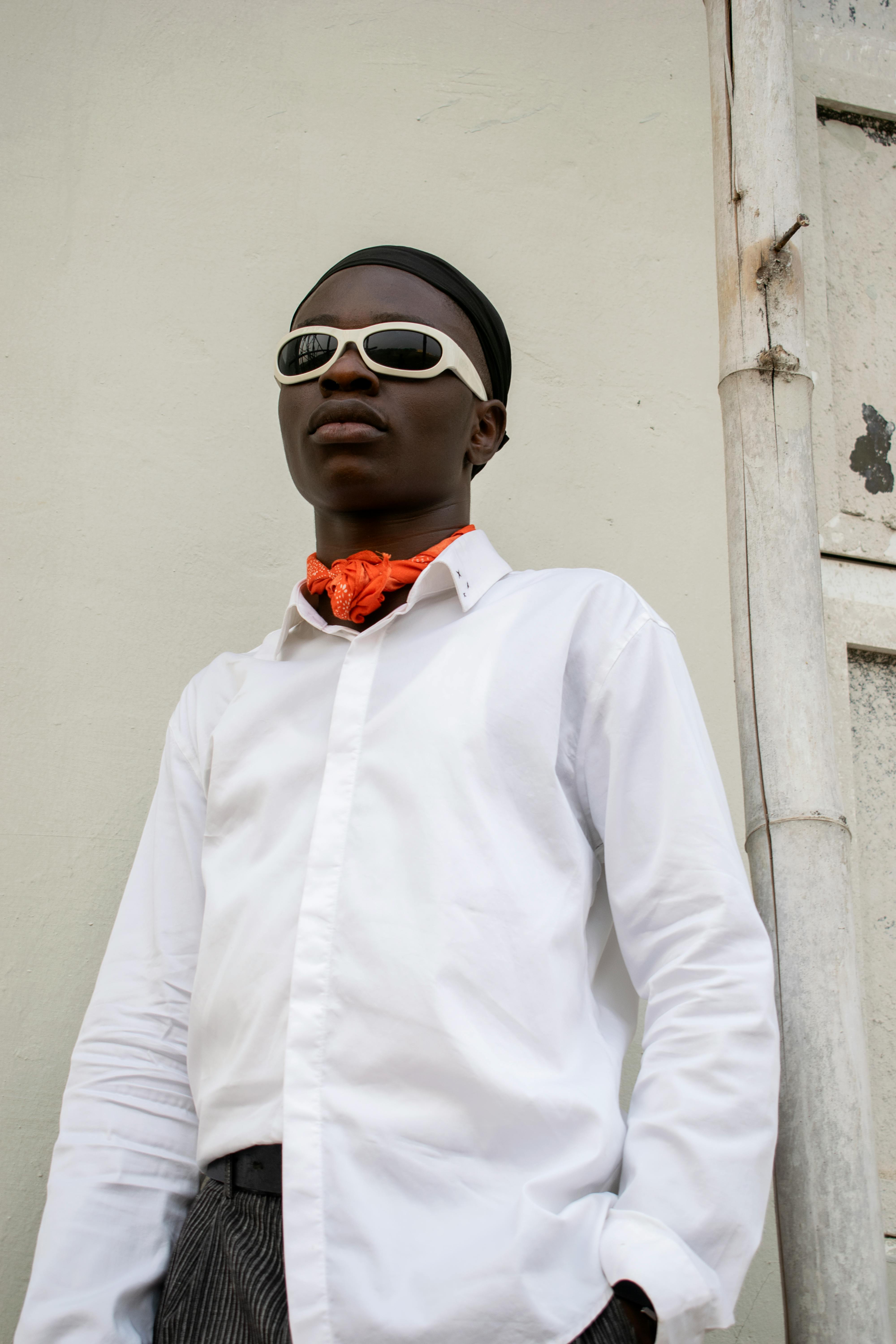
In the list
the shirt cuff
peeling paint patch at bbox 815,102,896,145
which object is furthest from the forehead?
peeling paint patch at bbox 815,102,896,145

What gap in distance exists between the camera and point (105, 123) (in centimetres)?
256

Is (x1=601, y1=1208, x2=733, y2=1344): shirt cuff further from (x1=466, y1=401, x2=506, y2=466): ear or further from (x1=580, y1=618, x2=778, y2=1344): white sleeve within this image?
(x1=466, y1=401, x2=506, y2=466): ear

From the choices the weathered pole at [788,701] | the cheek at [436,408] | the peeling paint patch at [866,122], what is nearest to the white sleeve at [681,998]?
the weathered pole at [788,701]

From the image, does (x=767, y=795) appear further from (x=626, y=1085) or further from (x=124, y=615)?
(x=124, y=615)

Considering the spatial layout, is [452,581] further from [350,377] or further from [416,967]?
[416,967]

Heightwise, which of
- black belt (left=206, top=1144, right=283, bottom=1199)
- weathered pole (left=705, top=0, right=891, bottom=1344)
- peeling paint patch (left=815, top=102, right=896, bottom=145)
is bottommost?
black belt (left=206, top=1144, right=283, bottom=1199)

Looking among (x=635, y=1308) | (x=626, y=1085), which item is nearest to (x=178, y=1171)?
(x=635, y=1308)

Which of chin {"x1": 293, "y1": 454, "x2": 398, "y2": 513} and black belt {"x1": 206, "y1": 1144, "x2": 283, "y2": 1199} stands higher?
chin {"x1": 293, "y1": 454, "x2": 398, "y2": 513}

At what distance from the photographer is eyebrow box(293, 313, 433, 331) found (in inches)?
70.2

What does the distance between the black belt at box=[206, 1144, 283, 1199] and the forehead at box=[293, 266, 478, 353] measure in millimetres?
1157

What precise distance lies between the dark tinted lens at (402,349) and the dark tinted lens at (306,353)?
6 cm

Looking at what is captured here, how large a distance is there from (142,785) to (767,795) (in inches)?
44.6

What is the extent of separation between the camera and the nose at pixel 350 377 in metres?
1.74

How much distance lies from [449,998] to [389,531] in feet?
2.47
